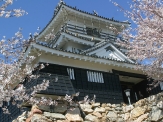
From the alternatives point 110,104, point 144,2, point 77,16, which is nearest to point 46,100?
point 110,104

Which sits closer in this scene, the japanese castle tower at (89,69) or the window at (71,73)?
the japanese castle tower at (89,69)

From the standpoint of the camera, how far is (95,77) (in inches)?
453

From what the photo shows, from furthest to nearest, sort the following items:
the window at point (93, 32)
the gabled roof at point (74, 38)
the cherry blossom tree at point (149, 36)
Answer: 1. the window at point (93, 32)
2. the gabled roof at point (74, 38)
3. the cherry blossom tree at point (149, 36)

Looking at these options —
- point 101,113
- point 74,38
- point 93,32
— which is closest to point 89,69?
point 101,113

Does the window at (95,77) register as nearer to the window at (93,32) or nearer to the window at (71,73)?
the window at (71,73)

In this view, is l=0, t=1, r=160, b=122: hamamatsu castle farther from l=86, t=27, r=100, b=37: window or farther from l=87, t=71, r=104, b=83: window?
l=86, t=27, r=100, b=37: window

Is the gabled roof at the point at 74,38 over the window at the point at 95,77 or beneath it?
over

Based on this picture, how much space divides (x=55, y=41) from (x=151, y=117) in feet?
29.4

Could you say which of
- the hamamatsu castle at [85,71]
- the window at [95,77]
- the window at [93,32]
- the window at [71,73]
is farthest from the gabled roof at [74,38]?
the window at [71,73]

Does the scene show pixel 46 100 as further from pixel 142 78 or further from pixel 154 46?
pixel 142 78

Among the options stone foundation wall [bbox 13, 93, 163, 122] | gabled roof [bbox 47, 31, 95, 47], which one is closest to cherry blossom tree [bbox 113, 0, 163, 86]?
stone foundation wall [bbox 13, 93, 163, 122]

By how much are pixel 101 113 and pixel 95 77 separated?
6.61 ft

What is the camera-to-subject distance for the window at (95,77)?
1130cm

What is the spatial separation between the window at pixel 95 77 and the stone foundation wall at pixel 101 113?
1367 millimetres
